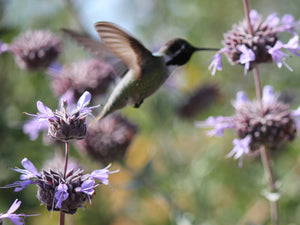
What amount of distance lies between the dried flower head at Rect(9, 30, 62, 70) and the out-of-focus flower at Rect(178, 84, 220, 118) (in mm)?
1133

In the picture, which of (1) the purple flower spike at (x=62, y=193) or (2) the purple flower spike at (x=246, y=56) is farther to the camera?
(2) the purple flower spike at (x=246, y=56)

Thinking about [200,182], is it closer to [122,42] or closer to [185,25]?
[122,42]

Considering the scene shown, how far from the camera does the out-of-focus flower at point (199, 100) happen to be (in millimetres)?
3223

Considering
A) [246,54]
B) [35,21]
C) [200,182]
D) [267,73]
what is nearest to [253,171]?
[200,182]

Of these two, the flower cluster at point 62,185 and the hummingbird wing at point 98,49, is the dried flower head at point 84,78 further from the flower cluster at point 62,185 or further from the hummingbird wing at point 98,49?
the flower cluster at point 62,185

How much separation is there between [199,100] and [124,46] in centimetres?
162

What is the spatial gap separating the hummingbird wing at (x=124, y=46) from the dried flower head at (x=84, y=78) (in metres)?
0.58

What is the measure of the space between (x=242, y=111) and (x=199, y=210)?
1.07m

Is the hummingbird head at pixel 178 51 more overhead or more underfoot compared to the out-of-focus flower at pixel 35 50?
more underfoot

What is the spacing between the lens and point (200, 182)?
2.79 meters

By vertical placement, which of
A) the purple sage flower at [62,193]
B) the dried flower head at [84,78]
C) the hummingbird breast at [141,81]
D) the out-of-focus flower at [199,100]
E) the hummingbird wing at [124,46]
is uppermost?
the out-of-focus flower at [199,100]

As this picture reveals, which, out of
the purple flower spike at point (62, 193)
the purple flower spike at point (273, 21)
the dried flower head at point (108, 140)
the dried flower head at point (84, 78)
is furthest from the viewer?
the dried flower head at point (84, 78)

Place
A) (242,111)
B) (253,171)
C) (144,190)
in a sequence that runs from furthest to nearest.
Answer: (144,190), (253,171), (242,111)

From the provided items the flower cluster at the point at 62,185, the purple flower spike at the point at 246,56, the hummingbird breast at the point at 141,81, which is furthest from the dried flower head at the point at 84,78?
the flower cluster at the point at 62,185
